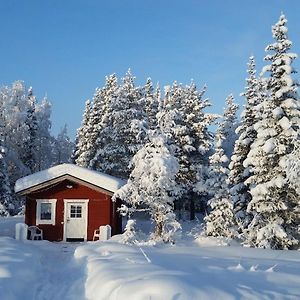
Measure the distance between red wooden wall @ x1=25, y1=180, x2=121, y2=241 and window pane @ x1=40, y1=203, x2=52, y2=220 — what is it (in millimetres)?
404

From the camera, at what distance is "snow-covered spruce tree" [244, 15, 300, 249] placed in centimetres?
2030

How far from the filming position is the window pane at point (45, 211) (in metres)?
25.3

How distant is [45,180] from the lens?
24688 mm

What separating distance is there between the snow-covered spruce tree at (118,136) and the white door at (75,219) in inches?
571

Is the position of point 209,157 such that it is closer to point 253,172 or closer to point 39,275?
point 253,172

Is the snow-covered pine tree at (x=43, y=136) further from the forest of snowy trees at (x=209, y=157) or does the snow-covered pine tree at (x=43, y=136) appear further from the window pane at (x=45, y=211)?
the window pane at (x=45, y=211)

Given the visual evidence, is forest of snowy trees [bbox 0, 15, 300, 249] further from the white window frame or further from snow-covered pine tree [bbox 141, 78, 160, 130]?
the white window frame

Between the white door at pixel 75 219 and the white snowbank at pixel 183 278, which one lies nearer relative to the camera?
the white snowbank at pixel 183 278

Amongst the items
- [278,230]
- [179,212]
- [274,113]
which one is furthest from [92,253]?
[179,212]

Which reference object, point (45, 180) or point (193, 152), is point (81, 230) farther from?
point (193, 152)

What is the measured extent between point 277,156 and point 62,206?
1205 cm

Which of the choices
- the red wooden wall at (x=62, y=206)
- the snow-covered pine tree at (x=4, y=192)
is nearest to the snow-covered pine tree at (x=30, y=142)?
the snow-covered pine tree at (x=4, y=192)

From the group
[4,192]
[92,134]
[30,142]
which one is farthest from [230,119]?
[4,192]

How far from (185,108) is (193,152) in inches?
172
